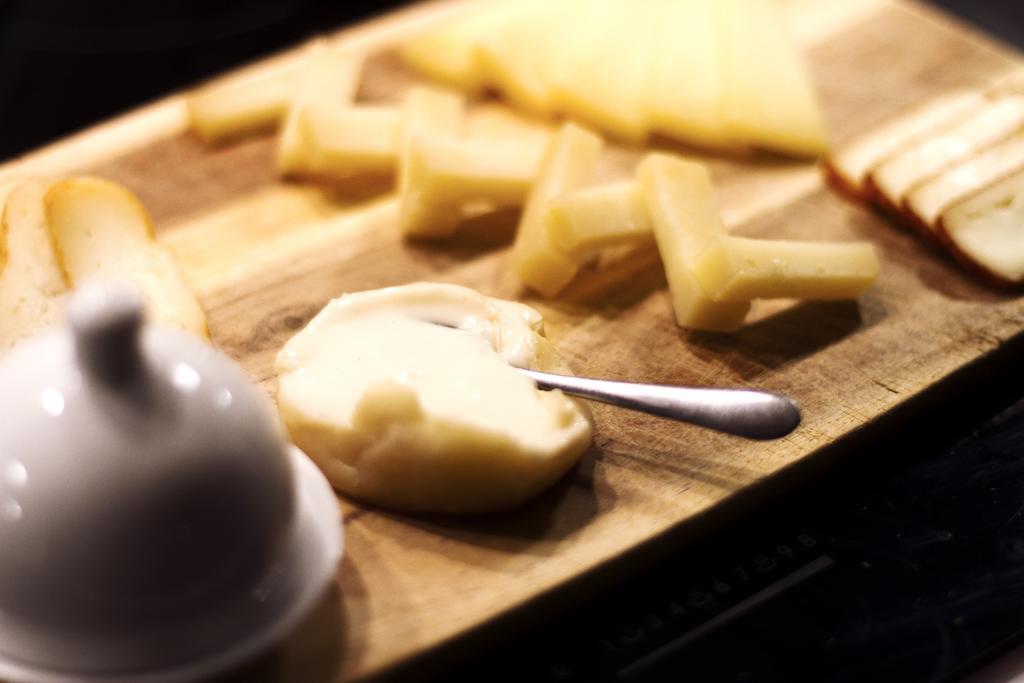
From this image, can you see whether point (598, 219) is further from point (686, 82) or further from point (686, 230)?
point (686, 82)

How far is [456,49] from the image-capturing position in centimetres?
273

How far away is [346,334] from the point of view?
176 centimetres

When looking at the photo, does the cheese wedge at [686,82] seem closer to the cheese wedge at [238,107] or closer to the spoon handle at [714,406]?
the cheese wedge at [238,107]

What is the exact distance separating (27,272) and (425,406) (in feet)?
2.57

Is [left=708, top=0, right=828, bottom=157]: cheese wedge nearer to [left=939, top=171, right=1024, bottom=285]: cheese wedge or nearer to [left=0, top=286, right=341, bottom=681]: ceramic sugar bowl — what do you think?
[left=939, top=171, right=1024, bottom=285]: cheese wedge

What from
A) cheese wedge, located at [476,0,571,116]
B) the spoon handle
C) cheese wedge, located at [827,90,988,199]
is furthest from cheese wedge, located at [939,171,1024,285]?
cheese wedge, located at [476,0,571,116]

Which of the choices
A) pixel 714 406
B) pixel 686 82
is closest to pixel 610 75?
pixel 686 82

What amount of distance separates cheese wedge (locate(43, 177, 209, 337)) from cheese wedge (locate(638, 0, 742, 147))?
1143 mm

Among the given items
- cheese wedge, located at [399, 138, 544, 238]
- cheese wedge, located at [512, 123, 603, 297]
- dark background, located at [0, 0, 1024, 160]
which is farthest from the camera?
dark background, located at [0, 0, 1024, 160]

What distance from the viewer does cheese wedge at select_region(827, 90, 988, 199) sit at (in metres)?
2.39

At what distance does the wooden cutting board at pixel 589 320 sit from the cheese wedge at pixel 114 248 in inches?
4.1

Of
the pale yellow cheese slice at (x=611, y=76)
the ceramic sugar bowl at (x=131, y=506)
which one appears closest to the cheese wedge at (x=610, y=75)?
the pale yellow cheese slice at (x=611, y=76)

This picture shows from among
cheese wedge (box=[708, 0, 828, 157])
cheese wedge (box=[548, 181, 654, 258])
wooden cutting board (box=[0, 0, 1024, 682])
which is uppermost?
cheese wedge (box=[708, 0, 828, 157])

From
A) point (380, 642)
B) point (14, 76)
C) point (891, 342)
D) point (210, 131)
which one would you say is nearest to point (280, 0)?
point (14, 76)
